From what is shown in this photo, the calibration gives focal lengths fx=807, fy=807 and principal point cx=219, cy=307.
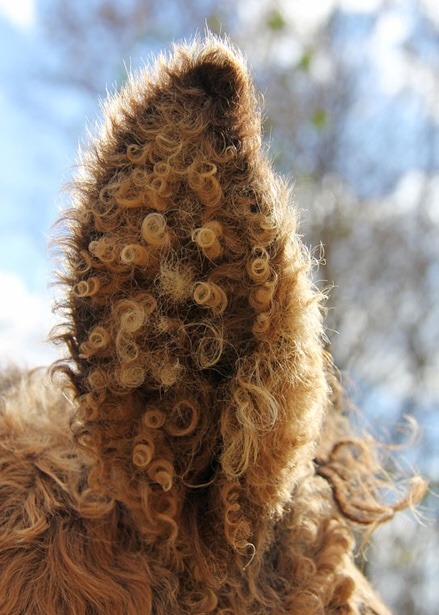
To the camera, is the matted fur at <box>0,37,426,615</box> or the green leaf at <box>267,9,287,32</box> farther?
the green leaf at <box>267,9,287,32</box>

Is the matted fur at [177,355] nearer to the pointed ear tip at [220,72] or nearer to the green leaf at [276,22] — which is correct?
the pointed ear tip at [220,72]

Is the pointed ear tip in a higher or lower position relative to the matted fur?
higher

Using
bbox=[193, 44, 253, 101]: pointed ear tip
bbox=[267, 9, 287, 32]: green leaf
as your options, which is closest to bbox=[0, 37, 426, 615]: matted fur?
bbox=[193, 44, 253, 101]: pointed ear tip

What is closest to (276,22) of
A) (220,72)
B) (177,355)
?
(220,72)

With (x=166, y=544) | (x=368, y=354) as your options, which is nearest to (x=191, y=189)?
(x=166, y=544)

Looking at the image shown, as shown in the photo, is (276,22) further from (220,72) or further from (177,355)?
(177,355)

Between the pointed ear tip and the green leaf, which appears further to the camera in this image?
the green leaf

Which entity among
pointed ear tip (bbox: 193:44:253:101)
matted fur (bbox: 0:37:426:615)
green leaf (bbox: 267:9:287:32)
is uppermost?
green leaf (bbox: 267:9:287:32)

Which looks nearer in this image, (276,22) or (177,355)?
(177,355)

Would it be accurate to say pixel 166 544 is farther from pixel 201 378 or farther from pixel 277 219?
pixel 277 219

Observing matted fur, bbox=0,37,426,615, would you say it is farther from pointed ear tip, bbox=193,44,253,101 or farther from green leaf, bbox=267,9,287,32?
green leaf, bbox=267,9,287,32
